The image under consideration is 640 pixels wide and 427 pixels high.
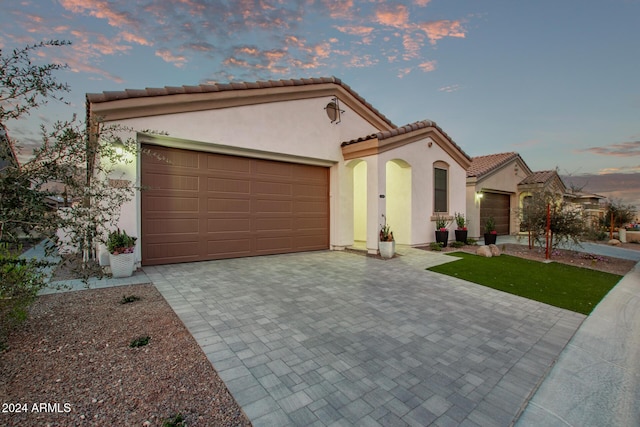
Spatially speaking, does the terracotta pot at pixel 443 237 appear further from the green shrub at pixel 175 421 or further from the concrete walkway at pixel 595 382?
the green shrub at pixel 175 421

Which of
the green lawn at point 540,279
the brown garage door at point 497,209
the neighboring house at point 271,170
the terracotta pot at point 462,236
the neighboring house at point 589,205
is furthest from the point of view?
the brown garage door at point 497,209

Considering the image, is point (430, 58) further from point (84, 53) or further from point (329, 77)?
point (84, 53)

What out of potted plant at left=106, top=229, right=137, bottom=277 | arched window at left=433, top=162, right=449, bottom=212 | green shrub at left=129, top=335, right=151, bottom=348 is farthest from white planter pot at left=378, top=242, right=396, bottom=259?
green shrub at left=129, top=335, right=151, bottom=348

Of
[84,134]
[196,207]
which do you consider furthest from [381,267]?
[84,134]

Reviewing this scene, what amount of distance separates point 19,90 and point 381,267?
7.15 metres

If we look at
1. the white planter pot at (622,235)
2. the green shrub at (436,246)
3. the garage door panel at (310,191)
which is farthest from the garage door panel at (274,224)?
the white planter pot at (622,235)

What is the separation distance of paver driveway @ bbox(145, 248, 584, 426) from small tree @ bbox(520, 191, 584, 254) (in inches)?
265

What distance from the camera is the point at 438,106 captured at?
13.9 meters

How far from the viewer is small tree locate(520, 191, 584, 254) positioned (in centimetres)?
997

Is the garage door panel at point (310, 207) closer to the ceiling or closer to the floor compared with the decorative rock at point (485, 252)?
closer to the ceiling

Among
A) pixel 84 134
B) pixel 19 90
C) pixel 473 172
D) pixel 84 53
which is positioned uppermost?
pixel 84 53

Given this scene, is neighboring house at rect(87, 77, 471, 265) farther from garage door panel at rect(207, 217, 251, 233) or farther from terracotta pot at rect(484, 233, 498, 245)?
terracotta pot at rect(484, 233, 498, 245)

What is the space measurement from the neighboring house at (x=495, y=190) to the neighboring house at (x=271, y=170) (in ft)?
9.12

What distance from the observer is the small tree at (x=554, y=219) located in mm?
9969
